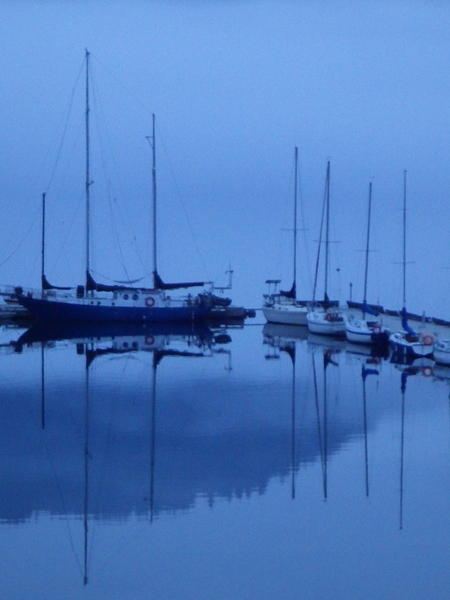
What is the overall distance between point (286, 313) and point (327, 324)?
673cm

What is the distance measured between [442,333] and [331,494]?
62.7 ft

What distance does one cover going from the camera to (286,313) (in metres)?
42.4

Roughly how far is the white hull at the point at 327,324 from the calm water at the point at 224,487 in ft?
39.9

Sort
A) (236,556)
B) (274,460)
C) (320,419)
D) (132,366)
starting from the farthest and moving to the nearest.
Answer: (132,366), (320,419), (274,460), (236,556)

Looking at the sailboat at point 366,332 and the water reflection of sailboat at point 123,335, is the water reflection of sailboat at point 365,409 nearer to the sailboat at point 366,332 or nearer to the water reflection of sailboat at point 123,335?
the sailboat at point 366,332

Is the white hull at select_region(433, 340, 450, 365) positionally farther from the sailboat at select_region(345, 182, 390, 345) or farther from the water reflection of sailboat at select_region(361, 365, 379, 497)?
the sailboat at select_region(345, 182, 390, 345)

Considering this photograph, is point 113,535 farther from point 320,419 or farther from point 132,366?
point 132,366

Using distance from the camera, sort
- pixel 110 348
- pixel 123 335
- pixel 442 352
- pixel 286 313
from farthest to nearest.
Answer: pixel 286 313 < pixel 123 335 < pixel 110 348 < pixel 442 352

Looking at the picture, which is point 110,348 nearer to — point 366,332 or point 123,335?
point 123,335

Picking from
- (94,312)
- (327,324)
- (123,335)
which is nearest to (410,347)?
(327,324)

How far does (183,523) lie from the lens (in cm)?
1042

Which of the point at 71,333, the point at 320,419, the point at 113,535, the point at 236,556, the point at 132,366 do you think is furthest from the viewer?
the point at 71,333

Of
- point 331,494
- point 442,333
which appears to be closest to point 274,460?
point 331,494

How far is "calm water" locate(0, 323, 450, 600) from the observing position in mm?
8875
